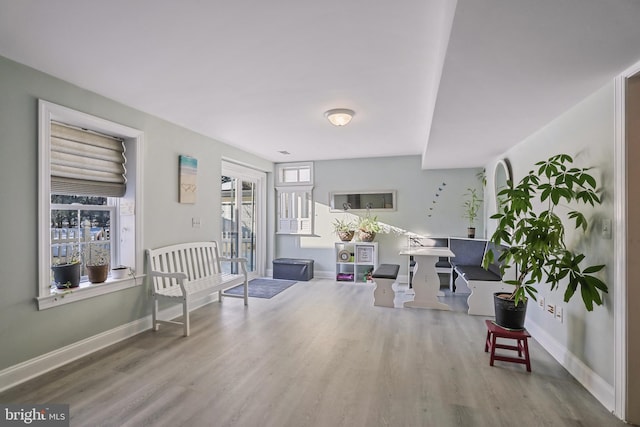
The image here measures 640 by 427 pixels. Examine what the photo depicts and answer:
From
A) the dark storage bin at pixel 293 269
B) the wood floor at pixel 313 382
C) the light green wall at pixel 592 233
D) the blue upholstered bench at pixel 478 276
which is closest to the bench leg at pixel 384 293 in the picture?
the wood floor at pixel 313 382

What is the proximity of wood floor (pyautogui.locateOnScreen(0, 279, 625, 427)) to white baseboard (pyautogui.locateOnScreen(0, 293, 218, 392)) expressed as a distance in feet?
0.24

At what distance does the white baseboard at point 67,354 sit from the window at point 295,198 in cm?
312

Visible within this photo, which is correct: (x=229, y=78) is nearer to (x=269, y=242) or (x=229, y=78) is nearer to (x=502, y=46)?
(x=502, y=46)

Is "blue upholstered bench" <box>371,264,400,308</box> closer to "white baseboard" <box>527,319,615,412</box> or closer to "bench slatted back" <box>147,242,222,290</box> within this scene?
"white baseboard" <box>527,319,615,412</box>

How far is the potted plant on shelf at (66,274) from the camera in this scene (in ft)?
8.43

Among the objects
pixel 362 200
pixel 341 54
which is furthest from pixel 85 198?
pixel 362 200

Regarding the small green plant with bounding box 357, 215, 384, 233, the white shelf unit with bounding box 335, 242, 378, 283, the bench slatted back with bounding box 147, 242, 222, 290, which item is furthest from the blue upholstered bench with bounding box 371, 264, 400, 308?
the bench slatted back with bounding box 147, 242, 222, 290

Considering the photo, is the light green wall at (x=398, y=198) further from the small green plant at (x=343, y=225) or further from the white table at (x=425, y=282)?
the white table at (x=425, y=282)

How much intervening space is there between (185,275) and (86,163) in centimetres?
137

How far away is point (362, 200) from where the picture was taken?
5848mm

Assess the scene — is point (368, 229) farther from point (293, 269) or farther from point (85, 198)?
point (85, 198)

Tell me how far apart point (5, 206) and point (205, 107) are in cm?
176

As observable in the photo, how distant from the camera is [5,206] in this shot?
2.20m

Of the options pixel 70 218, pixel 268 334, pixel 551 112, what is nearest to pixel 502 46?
pixel 551 112
